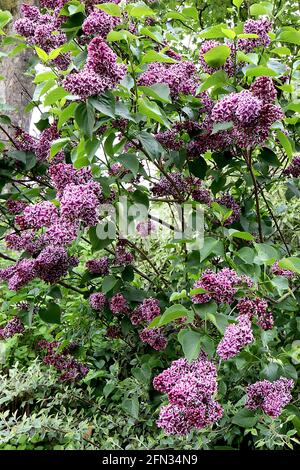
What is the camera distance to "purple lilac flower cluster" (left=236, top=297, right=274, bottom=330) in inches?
57.1

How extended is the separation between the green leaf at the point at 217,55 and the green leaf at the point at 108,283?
0.93 m

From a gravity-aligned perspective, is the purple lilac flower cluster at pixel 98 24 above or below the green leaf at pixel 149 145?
above

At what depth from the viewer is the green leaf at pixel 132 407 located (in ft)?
6.70

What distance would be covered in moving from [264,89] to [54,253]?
0.94m

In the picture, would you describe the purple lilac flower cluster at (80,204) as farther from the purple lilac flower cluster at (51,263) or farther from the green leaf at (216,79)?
the green leaf at (216,79)

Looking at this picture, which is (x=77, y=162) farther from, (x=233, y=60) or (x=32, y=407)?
(x=32, y=407)

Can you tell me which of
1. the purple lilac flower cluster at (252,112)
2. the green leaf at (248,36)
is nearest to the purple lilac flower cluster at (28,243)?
the purple lilac flower cluster at (252,112)

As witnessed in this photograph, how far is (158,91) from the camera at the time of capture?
1636 millimetres

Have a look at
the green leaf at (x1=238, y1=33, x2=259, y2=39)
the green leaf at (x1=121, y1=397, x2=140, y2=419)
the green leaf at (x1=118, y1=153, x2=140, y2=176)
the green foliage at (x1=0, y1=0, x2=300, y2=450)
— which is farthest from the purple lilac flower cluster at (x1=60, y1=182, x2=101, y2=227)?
the green leaf at (x1=121, y1=397, x2=140, y2=419)

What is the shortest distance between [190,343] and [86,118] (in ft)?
2.31

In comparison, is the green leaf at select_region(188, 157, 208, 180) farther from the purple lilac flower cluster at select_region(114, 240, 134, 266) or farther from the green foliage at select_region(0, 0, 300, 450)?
the purple lilac flower cluster at select_region(114, 240, 134, 266)

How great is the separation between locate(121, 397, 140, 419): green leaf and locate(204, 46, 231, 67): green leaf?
1339mm

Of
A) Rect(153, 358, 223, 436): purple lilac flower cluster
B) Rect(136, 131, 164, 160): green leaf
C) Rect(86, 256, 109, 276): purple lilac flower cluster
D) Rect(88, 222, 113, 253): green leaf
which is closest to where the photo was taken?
Rect(153, 358, 223, 436): purple lilac flower cluster
